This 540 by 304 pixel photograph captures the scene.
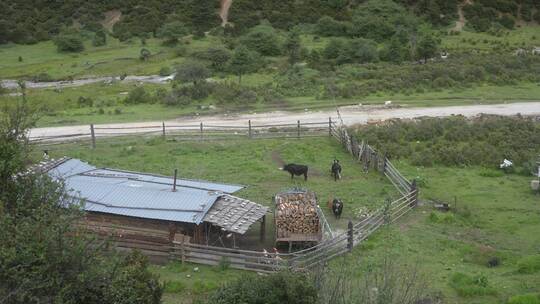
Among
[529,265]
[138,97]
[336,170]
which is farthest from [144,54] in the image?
[529,265]

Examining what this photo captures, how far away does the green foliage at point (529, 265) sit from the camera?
2070cm

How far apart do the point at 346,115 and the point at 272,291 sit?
27065mm

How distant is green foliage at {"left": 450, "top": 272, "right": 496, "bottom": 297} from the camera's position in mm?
19281

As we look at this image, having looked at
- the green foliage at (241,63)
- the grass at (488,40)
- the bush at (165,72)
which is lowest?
the bush at (165,72)

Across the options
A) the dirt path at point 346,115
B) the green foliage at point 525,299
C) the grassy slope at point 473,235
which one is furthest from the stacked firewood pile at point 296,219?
the dirt path at point 346,115

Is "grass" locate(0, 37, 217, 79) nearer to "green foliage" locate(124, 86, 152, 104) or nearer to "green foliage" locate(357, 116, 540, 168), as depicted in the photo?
"green foliage" locate(124, 86, 152, 104)

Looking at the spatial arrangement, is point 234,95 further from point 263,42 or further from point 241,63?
point 263,42

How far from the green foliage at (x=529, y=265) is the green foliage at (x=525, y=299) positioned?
2.23 meters

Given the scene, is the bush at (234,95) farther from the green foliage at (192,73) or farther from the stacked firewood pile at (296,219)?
the stacked firewood pile at (296,219)

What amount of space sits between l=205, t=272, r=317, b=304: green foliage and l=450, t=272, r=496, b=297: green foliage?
6.02m

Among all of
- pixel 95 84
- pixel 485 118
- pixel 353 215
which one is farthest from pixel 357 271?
pixel 95 84

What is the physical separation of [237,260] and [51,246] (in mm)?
8096

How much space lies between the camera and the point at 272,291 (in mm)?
14977

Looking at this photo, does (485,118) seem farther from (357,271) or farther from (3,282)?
(3,282)
